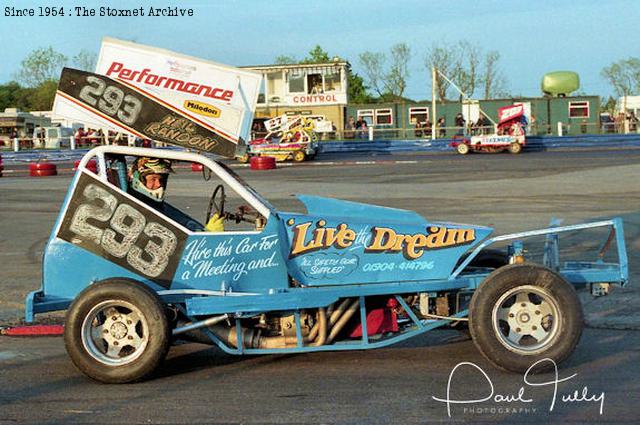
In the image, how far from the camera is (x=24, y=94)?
90812mm

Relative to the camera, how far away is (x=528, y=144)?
38.4 m

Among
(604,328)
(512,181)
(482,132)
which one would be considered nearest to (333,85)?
(482,132)

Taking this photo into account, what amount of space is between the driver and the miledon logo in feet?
1.89

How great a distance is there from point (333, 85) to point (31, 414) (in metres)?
48.5

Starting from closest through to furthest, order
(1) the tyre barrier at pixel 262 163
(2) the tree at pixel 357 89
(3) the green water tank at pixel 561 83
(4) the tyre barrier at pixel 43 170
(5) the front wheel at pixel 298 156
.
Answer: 1. (4) the tyre barrier at pixel 43 170
2. (1) the tyre barrier at pixel 262 163
3. (5) the front wheel at pixel 298 156
4. (3) the green water tank at pixel 561 83
5. (2) the tree at pixel 357 89

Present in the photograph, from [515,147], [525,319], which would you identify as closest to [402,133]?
[515,147]

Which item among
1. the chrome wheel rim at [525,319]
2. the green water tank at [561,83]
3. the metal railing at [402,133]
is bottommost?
the chrome wheel rim at [525,319]

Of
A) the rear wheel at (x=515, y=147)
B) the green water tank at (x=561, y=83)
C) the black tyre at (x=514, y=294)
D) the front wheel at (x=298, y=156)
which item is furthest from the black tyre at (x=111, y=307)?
the green water tank at (x=561, y=83)

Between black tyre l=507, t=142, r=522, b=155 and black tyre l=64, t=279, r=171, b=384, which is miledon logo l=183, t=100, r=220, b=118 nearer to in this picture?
black tyre l=64, t=279, r=171, b=384

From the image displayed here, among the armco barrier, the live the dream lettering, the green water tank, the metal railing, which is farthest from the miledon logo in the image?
the green water tank

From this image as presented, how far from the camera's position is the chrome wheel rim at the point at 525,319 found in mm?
5605

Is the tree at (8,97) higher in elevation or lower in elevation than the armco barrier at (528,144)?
higher

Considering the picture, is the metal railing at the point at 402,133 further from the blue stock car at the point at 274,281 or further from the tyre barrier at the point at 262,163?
the blue stock car at the point at 274,281

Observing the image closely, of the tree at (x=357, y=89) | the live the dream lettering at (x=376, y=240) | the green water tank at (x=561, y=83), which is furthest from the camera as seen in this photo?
the tree at (x=357, y=89)
